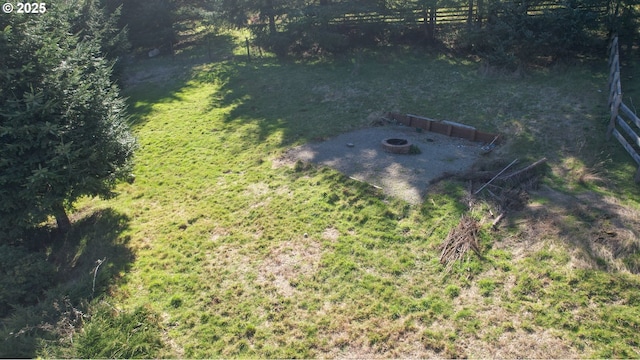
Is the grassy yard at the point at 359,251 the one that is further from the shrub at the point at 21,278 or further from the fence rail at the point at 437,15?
the fence rail at the point at 437,15

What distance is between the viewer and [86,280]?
25.1 feet

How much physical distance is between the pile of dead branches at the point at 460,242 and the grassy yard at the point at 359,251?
18 cm

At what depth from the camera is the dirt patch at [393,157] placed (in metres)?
9.52

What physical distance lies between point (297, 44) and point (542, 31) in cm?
1080

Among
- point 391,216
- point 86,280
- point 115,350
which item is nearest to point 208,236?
point 86,280

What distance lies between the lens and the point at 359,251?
25.0ft

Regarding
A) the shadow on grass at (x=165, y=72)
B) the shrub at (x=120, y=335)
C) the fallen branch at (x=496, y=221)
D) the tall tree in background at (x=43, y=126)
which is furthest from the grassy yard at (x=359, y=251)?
the shadow on grass at (x=165, y=72)

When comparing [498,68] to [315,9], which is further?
[315,9]

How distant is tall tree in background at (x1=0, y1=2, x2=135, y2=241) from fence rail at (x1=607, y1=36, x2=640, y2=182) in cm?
1188

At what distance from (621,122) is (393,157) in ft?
18.4

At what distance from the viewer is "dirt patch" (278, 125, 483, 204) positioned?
9.52 m

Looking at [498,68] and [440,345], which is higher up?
[498,68]

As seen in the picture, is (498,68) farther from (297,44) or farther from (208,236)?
(208,236)
